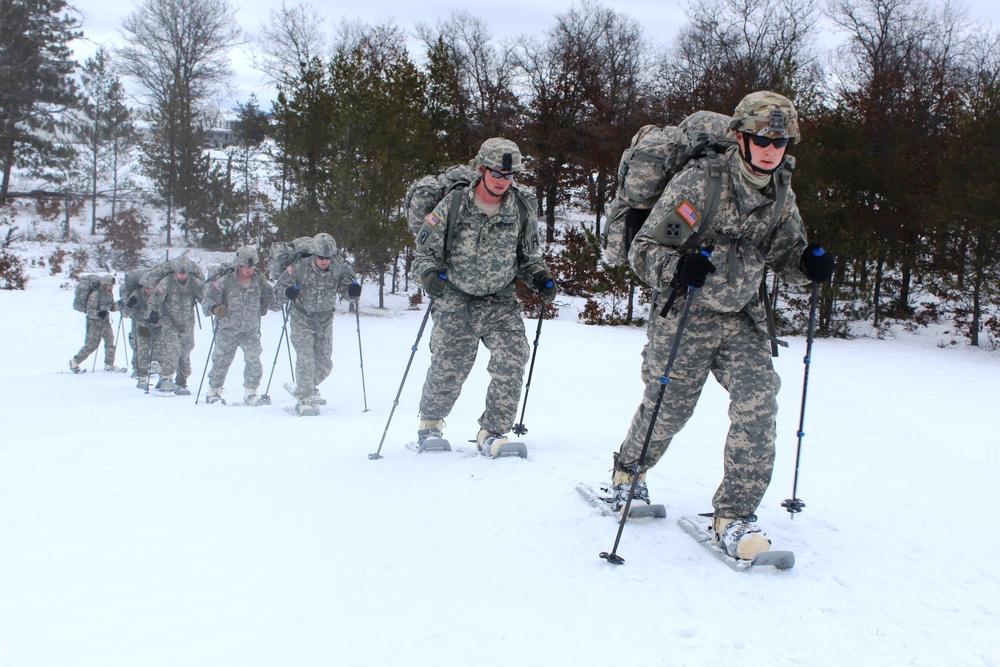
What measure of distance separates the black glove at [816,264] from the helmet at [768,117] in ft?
1.86

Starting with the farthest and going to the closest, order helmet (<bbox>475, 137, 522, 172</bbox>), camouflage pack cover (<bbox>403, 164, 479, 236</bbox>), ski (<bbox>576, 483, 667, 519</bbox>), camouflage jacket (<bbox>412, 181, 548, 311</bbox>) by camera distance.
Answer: camouflage pack cover (<bbox>403, 164, 479, 236</bbox>)
camouflage jacket (<bbox>412, 181, 548, 311</bbox>)
helmet (<bbox>475, 137, 522, 172</bbox>)
ski (<bbox>576, 483, 667, 519</bbox>)

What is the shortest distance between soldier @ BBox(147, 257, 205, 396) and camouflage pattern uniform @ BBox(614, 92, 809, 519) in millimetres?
10447

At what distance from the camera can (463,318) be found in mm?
5500

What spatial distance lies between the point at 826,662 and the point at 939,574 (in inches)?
44.7

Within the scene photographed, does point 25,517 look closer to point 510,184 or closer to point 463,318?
point 463,318

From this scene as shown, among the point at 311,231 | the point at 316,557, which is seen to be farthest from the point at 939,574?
the point at 311,231

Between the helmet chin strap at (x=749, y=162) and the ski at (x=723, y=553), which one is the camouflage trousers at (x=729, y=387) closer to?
the ski at (x=723, y=553)

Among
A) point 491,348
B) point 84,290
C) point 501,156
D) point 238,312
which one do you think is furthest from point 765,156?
point 84,290

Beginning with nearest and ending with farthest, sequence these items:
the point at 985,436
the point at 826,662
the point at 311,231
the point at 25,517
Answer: the point at 826,662 → the point at 25,517 → the point at 985,436 → the point at 311,231

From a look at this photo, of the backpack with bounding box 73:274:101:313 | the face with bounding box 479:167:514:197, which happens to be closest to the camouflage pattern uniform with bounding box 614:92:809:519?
the face with bounding box 479:167:514:197

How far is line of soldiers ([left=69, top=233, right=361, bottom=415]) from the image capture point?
31.3 ft

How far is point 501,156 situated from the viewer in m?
5.07

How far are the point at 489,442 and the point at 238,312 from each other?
20.6 ft

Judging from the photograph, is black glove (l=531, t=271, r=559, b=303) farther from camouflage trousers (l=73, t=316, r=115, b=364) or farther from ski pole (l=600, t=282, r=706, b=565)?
camouflage trousers (l=73, t=316, r=115, b=364)
